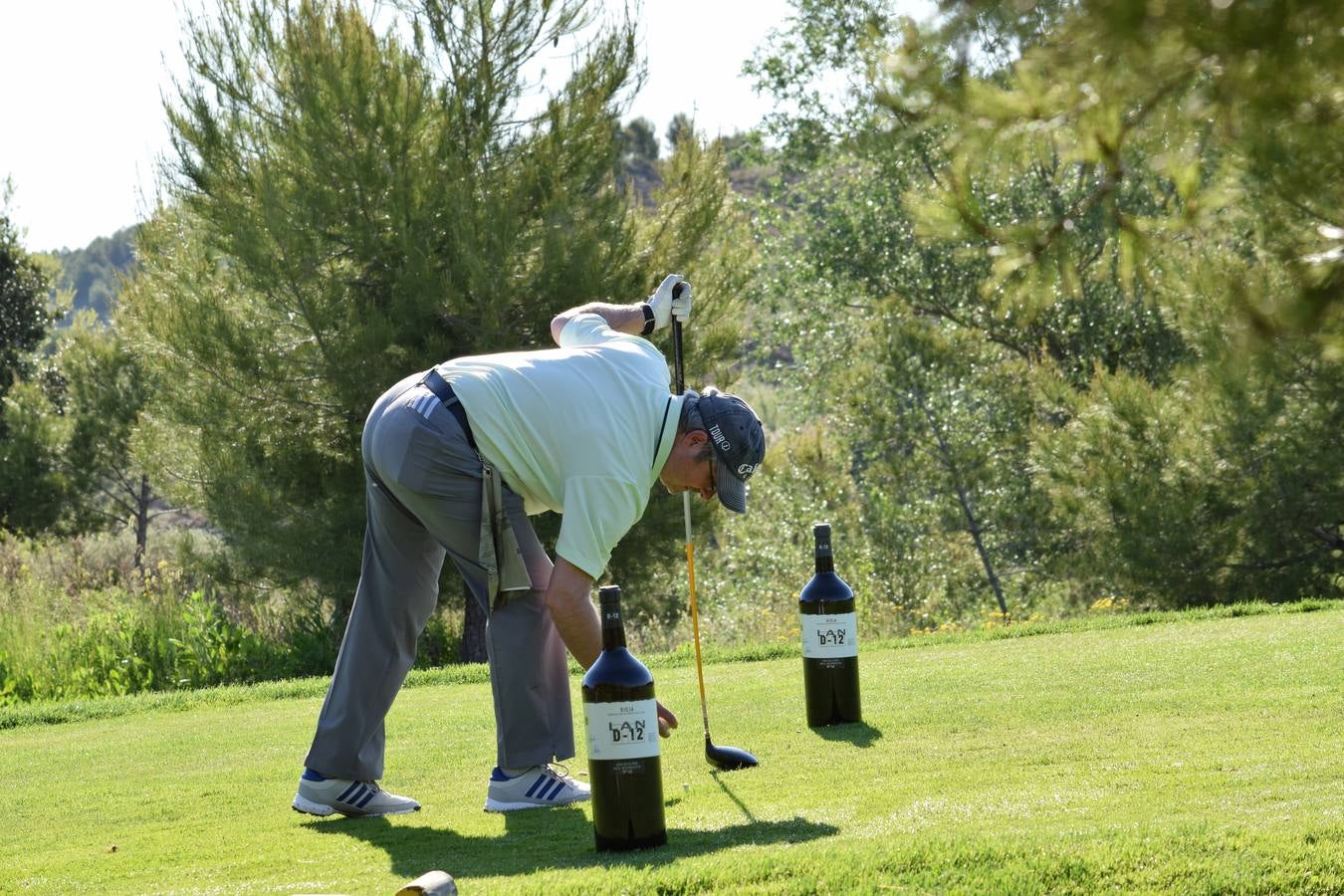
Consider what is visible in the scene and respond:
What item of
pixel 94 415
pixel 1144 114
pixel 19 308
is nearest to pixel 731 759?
pixel 1144 114

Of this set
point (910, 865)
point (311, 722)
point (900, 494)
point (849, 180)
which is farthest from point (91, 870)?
point (849, 180)

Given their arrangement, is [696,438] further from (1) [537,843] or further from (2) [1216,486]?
(2) [1216,486]

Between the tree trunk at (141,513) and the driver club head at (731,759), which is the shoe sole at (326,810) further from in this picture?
the tree trunk at (141,513)

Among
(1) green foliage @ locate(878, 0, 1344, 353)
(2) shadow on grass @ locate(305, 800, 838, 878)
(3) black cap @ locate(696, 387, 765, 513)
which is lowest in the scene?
(2) shadow on grass @ locate(305, 800, 838, 878)

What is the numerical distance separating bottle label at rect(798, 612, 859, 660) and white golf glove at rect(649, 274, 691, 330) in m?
1.42

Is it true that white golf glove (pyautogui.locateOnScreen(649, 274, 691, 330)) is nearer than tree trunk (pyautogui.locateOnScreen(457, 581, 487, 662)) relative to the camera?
Yes

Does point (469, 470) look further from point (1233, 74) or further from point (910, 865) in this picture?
point (1233, 74)

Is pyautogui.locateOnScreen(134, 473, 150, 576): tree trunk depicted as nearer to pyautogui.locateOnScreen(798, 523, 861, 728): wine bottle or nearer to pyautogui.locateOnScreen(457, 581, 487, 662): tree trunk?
pyautogui.locateOnScreen(457, 581, 487, 662): tree trunk

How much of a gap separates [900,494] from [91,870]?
18.5 metres

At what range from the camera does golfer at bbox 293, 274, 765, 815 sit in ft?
16.4

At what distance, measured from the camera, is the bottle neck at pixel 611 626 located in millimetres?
4262

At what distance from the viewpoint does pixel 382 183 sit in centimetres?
1573

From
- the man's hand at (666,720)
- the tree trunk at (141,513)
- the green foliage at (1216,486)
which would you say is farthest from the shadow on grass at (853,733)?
the tree trunk at (141,513)

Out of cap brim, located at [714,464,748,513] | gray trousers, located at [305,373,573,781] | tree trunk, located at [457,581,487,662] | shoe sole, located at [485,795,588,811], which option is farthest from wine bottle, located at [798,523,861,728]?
tree trunk, located at [457,581,487,662]
